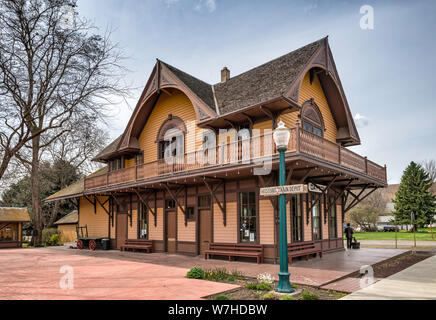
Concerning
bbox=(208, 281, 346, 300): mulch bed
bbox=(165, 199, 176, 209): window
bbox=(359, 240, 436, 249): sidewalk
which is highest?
bbox=(165, 199, 176, 209): window

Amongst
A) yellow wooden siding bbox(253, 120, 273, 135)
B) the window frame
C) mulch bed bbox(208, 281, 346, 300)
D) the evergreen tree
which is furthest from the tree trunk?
the evergreen tree

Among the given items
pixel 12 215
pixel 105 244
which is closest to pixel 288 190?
pixel 105 244

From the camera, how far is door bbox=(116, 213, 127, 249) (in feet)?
68.1

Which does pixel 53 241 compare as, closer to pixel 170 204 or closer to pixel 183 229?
pixel 170 204

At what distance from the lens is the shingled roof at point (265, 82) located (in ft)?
44.9

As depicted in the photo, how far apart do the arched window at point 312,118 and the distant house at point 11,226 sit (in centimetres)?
2064

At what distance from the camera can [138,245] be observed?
62.2 ft

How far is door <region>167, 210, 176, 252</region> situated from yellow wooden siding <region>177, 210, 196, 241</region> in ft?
1.57

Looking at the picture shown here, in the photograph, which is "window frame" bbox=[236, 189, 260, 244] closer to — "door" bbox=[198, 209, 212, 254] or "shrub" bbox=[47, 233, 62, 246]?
"door" bbox=[198, 209, 212, 254]

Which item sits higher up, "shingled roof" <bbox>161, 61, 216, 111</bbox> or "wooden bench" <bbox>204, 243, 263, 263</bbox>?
"shingled roof" <bbox>161, 61, 216, 111</bbox>

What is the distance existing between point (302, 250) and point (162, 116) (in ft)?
33.7

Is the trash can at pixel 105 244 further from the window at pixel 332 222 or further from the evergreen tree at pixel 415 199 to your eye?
the evergreen tree at pixel 415 199

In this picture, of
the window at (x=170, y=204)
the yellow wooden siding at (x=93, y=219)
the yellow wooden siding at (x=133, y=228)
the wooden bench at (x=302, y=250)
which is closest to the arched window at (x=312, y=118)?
the wooden bench at (x=302, y=250)
